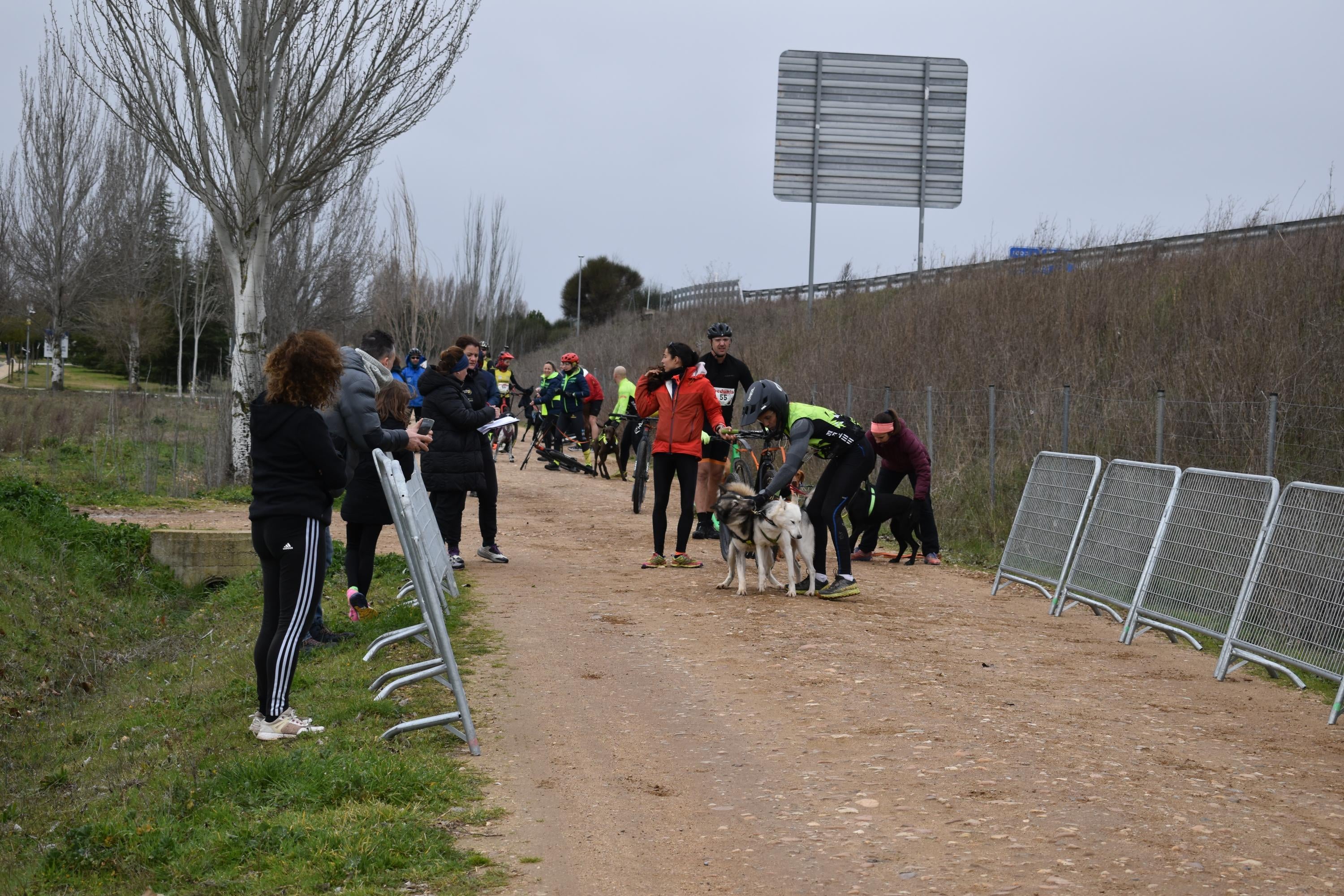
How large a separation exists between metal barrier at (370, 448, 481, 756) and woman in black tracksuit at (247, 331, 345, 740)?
38 cm

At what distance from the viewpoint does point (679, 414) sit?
11.4m

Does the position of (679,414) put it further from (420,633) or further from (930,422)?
(930,422)

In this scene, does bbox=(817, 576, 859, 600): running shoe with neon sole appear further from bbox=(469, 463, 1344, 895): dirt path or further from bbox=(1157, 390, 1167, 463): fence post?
bbox=(1157, 390, 1167, 463): fence post

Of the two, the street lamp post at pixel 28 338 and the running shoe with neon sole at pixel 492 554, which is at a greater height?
the street lamp post at pixel 28 338

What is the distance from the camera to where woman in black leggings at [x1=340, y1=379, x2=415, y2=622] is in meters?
9.27

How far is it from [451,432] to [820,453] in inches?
133

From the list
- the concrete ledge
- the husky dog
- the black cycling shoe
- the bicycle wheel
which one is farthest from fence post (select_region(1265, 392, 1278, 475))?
the concrete ledge

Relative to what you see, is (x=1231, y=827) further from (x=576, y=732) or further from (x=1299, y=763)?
(x=576, y=732)

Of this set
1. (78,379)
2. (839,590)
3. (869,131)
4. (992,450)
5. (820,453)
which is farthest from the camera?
(78,379)

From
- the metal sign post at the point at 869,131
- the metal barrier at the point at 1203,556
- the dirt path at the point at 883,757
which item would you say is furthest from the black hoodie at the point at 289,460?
the metal sign post at the point at 869,131

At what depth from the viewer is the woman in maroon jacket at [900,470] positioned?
12.6 meters

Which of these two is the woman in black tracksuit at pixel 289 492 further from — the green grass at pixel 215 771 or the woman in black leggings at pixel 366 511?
the woman in black leggings at pixel 366 511

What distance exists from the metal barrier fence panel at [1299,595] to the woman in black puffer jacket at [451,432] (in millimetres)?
6447

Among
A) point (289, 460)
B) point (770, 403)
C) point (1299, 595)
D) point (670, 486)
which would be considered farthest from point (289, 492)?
point (1299, 595)
